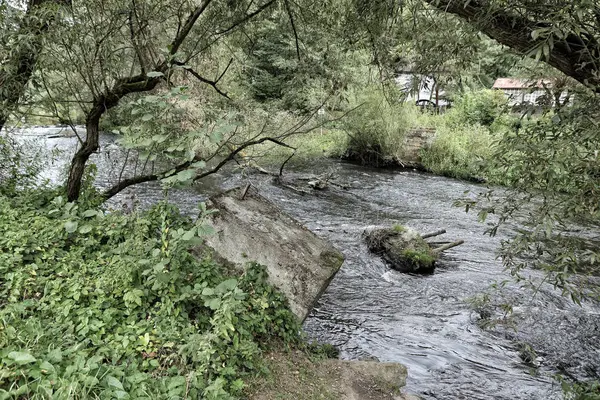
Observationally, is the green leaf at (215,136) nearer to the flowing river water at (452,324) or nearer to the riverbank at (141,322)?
the riverbank at (141,322)

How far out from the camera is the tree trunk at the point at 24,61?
12.8ft

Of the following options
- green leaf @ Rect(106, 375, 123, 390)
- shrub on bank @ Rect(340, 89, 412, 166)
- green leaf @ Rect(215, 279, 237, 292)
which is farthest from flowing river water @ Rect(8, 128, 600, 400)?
shrub on bank @ Rect(340, 89, 412, 166)

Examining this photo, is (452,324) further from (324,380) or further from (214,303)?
(214,303)

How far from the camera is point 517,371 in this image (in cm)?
502

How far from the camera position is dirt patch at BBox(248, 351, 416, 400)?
3049 mm

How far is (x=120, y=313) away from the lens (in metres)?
2.80

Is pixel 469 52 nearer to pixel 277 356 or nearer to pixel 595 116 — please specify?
pixel 595 116

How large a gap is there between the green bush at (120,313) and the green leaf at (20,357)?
0.03 feet

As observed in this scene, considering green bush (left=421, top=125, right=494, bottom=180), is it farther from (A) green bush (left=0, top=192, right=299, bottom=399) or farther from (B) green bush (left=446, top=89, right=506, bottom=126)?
(A) green bush (left=0, top=192, right=299, bottom=399)

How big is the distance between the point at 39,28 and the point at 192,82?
19.8 ft

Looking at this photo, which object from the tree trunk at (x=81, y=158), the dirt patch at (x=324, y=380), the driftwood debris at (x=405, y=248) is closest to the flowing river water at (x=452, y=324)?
the driftwood debris at (x=405, y=248)

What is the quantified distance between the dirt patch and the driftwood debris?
3.99 metres

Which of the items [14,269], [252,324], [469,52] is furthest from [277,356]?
[469,52]

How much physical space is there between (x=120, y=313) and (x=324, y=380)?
1849 mm
